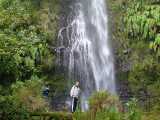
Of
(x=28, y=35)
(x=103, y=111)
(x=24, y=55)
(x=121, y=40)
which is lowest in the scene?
(x=103, y=111)

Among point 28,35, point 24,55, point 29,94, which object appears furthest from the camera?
point 28,35

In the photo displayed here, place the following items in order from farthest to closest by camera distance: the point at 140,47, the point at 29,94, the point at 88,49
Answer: the point at 88,49
the point at 140,47
the point at 29,94

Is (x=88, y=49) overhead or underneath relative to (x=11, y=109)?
overhead

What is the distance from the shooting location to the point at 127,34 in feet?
79.2

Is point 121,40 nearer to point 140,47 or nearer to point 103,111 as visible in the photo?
point 140,47

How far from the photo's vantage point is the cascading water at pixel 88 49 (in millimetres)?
22828

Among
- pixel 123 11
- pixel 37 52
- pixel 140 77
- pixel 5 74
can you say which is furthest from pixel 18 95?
pixel 123 11

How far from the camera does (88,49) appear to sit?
23859mm

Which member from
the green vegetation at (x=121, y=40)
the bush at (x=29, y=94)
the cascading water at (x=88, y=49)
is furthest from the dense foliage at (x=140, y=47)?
the bush at (x=29, y=94)

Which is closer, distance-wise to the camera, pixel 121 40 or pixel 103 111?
pixel 103 111

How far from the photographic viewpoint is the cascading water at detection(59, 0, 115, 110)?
2283 centimetres

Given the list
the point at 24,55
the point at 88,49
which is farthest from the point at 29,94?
the point at 88,49

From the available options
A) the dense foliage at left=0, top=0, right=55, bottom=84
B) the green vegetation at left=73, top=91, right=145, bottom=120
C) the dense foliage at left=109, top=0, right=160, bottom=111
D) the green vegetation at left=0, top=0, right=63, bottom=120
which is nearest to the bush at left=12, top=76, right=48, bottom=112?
the green vegetation at left=0, top=0, right=63, bottom=120

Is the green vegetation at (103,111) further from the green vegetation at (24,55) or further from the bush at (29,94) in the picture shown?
the bush at (29,94)
